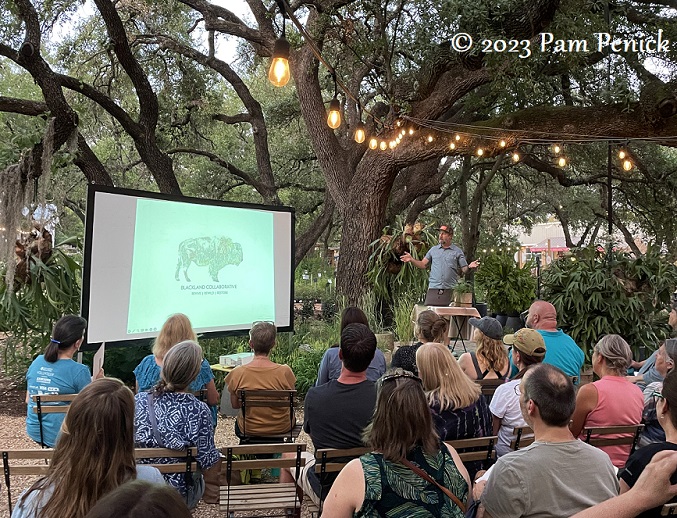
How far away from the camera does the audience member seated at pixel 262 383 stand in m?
3.64

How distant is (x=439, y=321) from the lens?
391 centimetres

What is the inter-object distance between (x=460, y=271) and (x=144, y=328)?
173 inches

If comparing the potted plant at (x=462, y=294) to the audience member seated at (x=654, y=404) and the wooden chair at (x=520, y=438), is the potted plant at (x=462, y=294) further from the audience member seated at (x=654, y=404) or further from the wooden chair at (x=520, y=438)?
the wooden chair at (x=520, y=438)

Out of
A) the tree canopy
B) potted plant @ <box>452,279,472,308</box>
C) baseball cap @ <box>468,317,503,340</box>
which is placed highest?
the tree canopy

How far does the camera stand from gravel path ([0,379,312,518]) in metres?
3.74

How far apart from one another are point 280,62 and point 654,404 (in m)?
3.24

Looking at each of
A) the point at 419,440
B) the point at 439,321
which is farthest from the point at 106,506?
the point at 439,321

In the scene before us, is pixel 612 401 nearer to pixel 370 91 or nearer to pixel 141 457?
pixel 141 457

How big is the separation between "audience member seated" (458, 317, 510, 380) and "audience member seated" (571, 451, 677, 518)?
6.89 ft

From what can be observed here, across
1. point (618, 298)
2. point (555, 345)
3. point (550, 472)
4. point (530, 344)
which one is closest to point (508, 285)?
point (618, 298)

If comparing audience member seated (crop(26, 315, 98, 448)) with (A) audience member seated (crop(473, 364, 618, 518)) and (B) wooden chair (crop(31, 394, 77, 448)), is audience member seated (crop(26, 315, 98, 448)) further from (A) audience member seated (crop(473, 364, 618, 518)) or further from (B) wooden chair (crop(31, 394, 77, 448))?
(A) audience member seated (crop(473, 364, 618, 518))

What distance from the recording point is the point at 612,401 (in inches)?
116

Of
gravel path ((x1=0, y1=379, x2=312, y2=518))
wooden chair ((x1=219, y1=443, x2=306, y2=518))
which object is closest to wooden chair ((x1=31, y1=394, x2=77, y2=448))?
gravel path ((x1=0, y1=379, x2=312, y2=518))

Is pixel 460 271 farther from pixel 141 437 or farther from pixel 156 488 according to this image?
pixel 156 488
